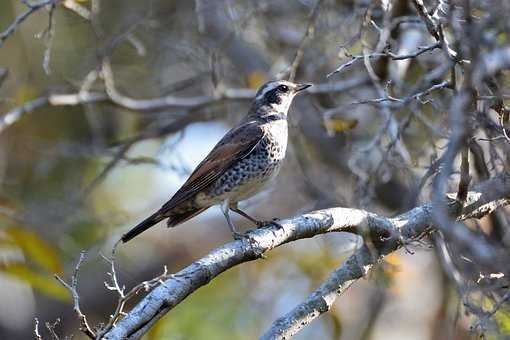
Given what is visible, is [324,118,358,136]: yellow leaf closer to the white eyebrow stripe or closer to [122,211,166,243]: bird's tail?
the white eyebrow stripe

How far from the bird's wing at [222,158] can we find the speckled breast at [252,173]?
6cm

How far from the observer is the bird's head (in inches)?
289

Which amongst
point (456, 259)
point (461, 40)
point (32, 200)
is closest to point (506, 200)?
point (456, 259)

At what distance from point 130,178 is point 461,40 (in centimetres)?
995

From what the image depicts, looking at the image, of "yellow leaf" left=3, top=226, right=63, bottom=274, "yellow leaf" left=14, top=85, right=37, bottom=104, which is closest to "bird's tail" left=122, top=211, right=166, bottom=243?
"yellow leaf" left=3, top=226, right=63, bottom=274

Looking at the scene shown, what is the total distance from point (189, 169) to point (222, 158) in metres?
0.74

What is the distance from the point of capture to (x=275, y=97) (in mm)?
7414

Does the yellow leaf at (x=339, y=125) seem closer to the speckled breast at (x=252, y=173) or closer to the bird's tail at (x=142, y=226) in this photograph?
the speckled breast at (x=252, y=173)

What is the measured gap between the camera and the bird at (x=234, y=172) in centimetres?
→ 668

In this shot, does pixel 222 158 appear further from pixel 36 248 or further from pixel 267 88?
pixel 36 248

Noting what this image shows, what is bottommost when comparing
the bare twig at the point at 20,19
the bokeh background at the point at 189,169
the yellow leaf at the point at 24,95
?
the bokeh background at the point at 189,169

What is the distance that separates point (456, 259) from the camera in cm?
409

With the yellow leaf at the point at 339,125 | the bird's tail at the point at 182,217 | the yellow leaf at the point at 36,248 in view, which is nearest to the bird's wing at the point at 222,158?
the bird's tail at the point at 182,217

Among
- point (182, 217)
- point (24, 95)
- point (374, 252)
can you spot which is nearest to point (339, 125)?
point (182, 217)
